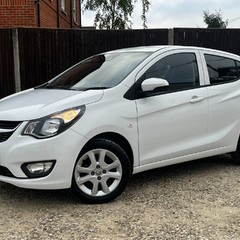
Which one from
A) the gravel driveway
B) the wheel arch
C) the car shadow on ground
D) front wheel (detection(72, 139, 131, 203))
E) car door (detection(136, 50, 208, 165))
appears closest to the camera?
the gravel driveway

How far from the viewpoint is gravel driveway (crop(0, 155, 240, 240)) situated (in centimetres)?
371

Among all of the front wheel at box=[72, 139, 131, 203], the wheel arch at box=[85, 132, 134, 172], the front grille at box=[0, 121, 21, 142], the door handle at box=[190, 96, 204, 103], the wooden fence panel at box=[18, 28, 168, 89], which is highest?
the wooden fence panel at box=[18, 28, 168, 89]

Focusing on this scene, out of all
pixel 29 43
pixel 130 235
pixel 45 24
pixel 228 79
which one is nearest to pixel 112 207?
pixel 130 235

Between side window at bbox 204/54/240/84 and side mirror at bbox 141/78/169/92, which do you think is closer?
side mirror at bbox 141/78/169/92

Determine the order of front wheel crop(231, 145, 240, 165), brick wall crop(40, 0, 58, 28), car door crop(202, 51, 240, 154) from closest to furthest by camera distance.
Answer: car door crop(202, 51, 240, 154)
front wheel crop(231, 145, 240, 165)
brick wall crop(40, 0, 58, 28)

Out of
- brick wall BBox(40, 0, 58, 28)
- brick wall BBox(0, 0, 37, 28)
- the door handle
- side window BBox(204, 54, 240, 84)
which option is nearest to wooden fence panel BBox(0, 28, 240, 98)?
brick wall BBox(0, 0, 37, 28)

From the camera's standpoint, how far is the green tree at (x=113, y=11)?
24703mm

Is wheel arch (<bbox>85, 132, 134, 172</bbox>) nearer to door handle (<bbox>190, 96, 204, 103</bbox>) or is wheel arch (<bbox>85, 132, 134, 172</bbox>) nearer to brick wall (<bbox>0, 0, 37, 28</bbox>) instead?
door handle (<bbox>190, 96, 204, 103</bbox>)

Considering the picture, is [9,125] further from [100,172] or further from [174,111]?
[174,111]

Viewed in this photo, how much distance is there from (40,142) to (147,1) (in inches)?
864

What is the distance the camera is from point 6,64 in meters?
8.98

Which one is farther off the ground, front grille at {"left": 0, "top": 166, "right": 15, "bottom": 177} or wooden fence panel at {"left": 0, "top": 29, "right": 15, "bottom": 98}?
wooden fence panel at {"left": 0, "top": 29, "right": 15, "bottom": 98}

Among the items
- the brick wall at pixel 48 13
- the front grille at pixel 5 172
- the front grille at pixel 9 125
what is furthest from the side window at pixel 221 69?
the brick wall at pixel 48 13

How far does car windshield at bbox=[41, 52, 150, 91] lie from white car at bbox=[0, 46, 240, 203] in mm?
16
